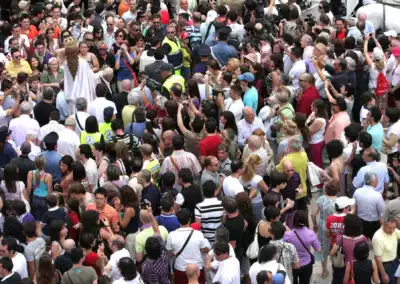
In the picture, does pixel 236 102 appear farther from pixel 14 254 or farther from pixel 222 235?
pixel 14 254

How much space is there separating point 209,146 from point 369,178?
2.44 m

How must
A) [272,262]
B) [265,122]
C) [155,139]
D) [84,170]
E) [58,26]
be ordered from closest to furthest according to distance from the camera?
1. [272,262]
2. [84,170]
3. [155,139]
4. [265,122]
5. [58,26]

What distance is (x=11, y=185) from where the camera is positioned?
1374 cm

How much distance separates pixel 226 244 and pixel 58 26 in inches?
385

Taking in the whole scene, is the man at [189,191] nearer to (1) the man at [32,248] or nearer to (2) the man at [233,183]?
(2) the man at [233,183]

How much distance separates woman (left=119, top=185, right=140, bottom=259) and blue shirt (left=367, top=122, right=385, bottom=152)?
3.98 meters

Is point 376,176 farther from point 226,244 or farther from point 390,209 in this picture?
point 226,244

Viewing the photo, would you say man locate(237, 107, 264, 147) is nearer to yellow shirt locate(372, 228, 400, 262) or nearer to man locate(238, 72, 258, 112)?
man locate(238, 72, 258, 112)

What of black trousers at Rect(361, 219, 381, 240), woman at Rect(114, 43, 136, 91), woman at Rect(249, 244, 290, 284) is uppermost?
woman at Rect(249, 244, 290, 284)

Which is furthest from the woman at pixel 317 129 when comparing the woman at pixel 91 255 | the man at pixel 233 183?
the woman at pixel 91 255

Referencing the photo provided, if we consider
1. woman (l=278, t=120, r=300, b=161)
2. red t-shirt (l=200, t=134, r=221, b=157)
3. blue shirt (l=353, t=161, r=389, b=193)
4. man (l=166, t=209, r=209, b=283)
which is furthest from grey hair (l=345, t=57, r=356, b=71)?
man (l=166, t=209, r=209, b=283)

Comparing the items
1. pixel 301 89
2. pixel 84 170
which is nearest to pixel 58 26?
pixel 301 89

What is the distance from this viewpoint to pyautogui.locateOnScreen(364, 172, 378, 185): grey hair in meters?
13.5

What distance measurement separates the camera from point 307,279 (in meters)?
12.9
